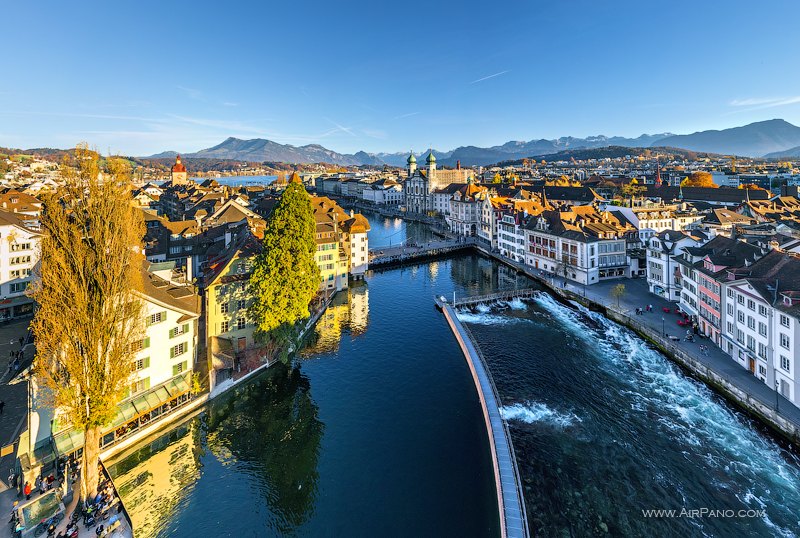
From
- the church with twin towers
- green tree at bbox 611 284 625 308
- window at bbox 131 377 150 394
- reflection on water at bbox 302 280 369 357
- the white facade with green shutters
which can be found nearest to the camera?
window at bbox 131 377 150 394

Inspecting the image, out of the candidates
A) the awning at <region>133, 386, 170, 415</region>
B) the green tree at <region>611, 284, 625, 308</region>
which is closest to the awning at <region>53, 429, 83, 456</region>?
the awning at <region>133, 386, 170, 415</region>

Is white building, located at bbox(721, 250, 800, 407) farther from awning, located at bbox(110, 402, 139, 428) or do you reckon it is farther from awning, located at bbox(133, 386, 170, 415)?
awning, located at bbox(110, 402, 139, 428)

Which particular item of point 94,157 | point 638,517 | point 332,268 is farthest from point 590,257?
point 94,157

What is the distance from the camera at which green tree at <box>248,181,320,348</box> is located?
39.8 meters

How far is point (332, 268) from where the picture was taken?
66938mm

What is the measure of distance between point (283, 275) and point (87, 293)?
1813cm

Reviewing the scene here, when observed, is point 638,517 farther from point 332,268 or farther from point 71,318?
point 332,268

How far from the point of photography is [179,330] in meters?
34.4

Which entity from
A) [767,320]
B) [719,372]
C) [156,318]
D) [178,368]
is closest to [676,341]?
[719,372]

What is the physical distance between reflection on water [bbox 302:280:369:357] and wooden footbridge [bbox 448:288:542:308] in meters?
13.9

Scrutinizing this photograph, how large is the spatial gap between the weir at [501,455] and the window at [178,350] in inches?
993

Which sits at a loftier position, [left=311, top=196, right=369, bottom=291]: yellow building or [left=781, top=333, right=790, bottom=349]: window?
[left=311, top=196, right=369, bottom=291]: yellow building

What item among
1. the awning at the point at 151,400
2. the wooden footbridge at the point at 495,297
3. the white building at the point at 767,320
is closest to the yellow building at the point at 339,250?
the wooden footbridge at the point at 495,297

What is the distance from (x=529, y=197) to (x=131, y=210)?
11807 centimetres
